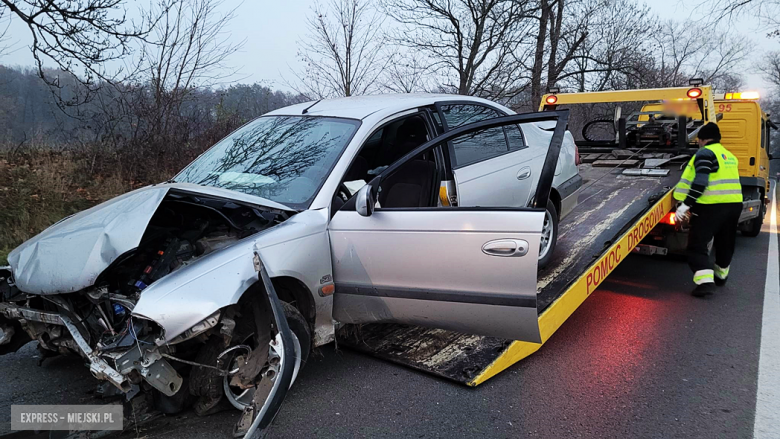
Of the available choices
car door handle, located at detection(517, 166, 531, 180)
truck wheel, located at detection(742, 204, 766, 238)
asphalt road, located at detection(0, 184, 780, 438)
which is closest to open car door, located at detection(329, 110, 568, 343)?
asphalt road, located at detection(0, 184, 780, 438)

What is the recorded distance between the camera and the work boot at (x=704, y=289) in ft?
17.9

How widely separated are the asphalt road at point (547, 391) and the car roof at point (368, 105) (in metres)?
1.75

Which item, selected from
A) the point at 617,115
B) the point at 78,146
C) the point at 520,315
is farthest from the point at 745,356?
the point at 78,146

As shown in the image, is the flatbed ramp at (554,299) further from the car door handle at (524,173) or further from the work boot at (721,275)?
the work boot at (721,275)

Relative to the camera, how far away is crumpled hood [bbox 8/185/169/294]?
9.12 ft

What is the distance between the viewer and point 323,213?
3.27 metres

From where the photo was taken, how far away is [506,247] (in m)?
3.04

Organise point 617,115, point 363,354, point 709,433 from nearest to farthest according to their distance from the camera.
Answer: point 709,433 → point 363,354 → point 617,115

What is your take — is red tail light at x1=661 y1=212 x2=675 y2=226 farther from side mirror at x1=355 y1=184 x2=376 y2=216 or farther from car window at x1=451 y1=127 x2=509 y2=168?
side mirror at x1=355 y1=184 x2=376 y2=216

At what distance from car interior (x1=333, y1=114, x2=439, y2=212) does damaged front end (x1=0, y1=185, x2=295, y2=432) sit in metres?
0.88

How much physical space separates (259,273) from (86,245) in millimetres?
977

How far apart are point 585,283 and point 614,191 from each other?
8.23ft

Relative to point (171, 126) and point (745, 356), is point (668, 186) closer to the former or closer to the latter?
point (745, 356)

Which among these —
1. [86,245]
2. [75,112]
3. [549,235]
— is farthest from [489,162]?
[75,112]
